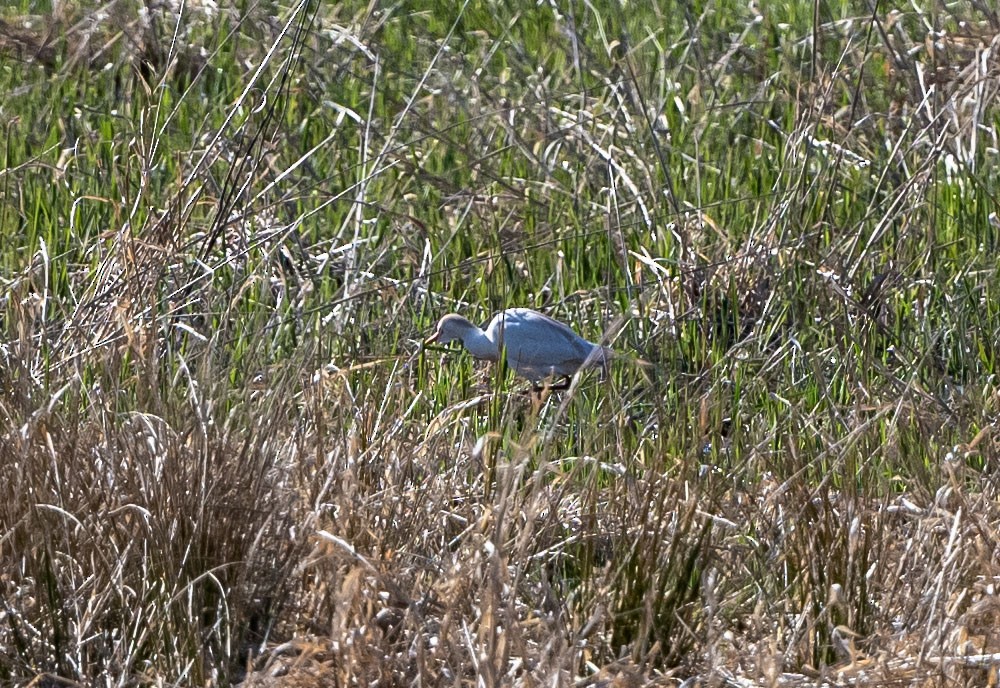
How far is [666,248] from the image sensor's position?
5.18 metres

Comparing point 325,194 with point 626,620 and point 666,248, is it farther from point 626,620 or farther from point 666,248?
point 626,620

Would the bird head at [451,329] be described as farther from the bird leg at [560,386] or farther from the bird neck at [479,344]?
the bird leg at [560,386]

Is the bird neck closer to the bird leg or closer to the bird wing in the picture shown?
the bird wing

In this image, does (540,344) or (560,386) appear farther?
(560,386)

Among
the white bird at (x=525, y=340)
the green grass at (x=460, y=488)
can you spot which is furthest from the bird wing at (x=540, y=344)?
the green grass at (x=460, y=488)

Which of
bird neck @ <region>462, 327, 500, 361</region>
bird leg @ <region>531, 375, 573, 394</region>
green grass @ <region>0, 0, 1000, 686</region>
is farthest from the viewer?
bird leg @ <region>531, 375, 573, 394</region>

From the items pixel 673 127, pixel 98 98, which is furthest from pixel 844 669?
pixel 98 98

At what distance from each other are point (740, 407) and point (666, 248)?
1698mm

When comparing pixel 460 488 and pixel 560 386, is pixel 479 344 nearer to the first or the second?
pixel 560 386

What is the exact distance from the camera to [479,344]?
4.35 metres

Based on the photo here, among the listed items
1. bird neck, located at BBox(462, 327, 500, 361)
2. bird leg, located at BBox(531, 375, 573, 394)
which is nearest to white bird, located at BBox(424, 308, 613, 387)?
bird neck, located at BBox(462, 327, 500, 361)

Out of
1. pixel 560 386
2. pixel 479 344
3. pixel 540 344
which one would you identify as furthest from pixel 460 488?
pixel 560 386

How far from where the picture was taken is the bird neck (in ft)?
14.1

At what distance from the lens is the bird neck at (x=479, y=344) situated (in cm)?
430
